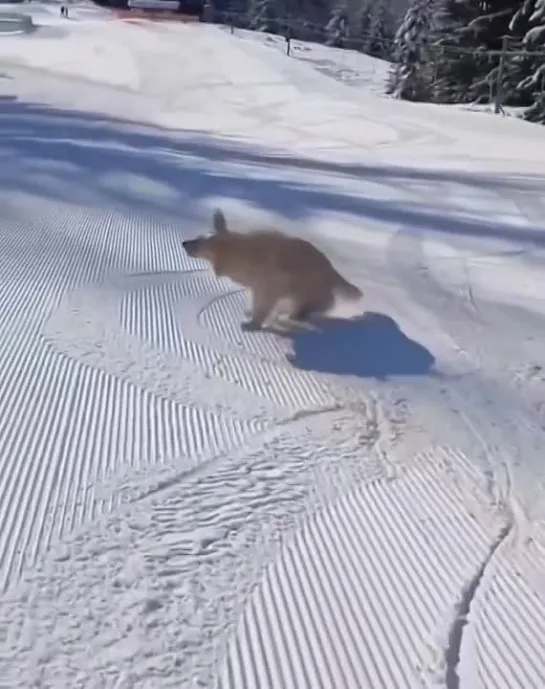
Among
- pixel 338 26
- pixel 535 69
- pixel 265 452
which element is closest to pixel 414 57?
pixel 535 69

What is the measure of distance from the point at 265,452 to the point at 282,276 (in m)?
1.37

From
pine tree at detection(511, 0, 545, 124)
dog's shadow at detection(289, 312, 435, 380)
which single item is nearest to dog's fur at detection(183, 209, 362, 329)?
dog's shadow at detection(289, 312, 435, 380)

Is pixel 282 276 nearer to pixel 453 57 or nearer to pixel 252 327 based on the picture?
pixel 252 327

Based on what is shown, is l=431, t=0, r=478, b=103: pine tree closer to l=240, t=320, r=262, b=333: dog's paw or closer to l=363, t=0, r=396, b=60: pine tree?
l=363, t=0, r=396, b=60: pine tree

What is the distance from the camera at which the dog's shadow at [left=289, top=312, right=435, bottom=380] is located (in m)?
3.77

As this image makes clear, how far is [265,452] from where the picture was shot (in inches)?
116

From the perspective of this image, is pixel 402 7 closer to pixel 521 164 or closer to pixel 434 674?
pixel 521 164

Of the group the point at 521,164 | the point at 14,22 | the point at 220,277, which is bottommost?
the point at 14,22

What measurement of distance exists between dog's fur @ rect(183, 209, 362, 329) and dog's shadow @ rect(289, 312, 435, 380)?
0.40ft

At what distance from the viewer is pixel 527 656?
6.72ft

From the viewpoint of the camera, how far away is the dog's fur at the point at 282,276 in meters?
4.13

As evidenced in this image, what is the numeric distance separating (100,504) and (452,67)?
19629 mm

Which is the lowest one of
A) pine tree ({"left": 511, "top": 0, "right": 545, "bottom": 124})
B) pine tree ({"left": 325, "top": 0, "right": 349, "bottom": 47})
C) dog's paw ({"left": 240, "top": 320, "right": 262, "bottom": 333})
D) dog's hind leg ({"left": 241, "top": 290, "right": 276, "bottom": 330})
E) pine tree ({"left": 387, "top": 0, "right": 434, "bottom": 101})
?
pine tree ({"left": 325, "top": 0, "right": 349, "bottom": 47})

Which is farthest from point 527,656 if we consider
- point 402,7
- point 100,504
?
point 402,7
